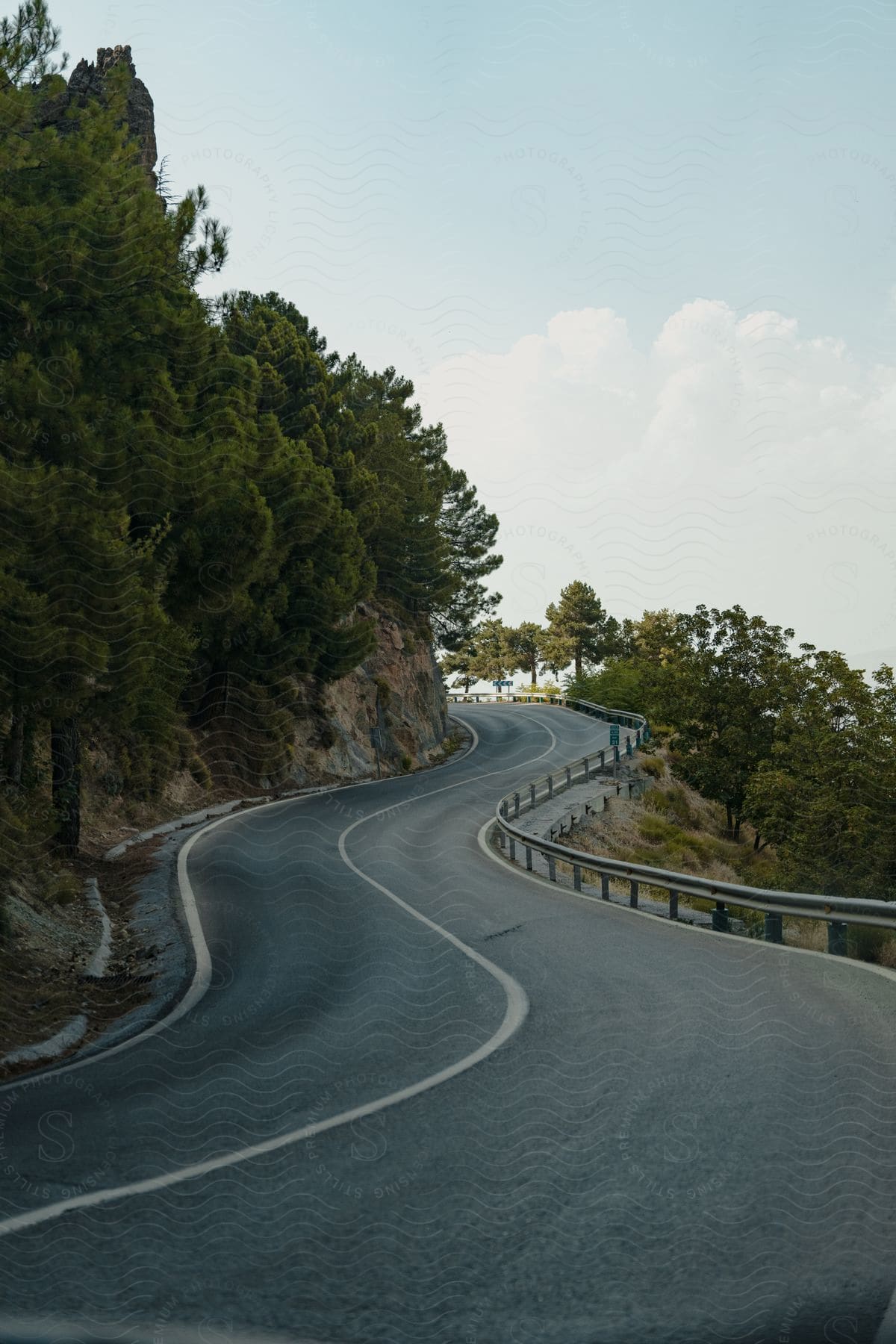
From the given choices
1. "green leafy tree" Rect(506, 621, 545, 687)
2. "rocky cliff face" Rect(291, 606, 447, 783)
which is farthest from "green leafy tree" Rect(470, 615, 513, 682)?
"rocky cliff face" Rect(291, 606, 447, 783)

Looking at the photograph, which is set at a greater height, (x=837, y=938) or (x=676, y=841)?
(x=837, y=938)

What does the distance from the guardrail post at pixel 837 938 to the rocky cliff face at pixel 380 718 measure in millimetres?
27064

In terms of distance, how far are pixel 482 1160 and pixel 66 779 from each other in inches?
604

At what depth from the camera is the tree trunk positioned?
61.5 feet

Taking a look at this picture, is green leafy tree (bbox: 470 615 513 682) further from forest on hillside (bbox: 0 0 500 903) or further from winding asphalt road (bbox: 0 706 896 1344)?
winding asphalt road (bbox: 0 706 896 1344)

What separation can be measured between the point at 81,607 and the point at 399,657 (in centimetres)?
3820

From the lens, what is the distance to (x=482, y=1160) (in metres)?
5.27

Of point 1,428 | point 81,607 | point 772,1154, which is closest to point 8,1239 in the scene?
point 772,1154

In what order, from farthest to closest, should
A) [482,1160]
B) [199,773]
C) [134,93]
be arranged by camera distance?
[134,93], [199,773], [482,1160]

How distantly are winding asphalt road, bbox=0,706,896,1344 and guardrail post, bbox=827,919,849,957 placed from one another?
639mm

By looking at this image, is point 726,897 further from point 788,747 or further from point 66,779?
point 788,747

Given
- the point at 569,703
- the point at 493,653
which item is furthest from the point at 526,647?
the point at 569,703

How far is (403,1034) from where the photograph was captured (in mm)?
7953

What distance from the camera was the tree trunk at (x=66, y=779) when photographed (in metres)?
18.7
